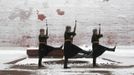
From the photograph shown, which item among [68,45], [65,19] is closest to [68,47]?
[68,45]

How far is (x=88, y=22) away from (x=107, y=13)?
909mm

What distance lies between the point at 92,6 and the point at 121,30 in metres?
1.53

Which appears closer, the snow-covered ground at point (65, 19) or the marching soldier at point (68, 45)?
the marching soldier at point (68, 45)

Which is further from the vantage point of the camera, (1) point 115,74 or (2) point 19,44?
(2) point 19,44

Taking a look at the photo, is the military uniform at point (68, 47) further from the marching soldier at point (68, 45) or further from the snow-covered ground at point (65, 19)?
the snow-covered ground at point (65, 19)

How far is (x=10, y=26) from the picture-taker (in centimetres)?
2155

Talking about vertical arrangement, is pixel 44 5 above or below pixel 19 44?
above

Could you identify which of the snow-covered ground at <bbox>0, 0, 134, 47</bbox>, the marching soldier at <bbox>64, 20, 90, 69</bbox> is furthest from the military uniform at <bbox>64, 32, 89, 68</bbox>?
the snow-covered ground at <bbox>0, 0, 134, 47</bbox>

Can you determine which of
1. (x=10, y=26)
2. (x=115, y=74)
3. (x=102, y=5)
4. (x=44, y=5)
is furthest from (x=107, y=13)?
(x=115, y=74)

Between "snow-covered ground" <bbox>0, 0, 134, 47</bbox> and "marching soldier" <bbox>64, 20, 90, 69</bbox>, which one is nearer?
"marching soldier" <bbox>64, 20, 90, 69</bbox>

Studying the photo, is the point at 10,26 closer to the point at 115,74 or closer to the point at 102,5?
the point at 102,5

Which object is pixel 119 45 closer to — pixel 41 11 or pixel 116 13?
pixel 116 13

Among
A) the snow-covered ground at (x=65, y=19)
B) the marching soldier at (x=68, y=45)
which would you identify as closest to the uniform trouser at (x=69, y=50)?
the marching soldier at (x=68, y=45)

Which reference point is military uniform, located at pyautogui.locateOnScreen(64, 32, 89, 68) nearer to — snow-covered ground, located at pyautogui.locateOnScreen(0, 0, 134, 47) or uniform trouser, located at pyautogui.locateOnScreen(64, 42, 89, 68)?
uniform trouser, located at pyautogui.locateOnScreen(64, 42, 89, 68)
